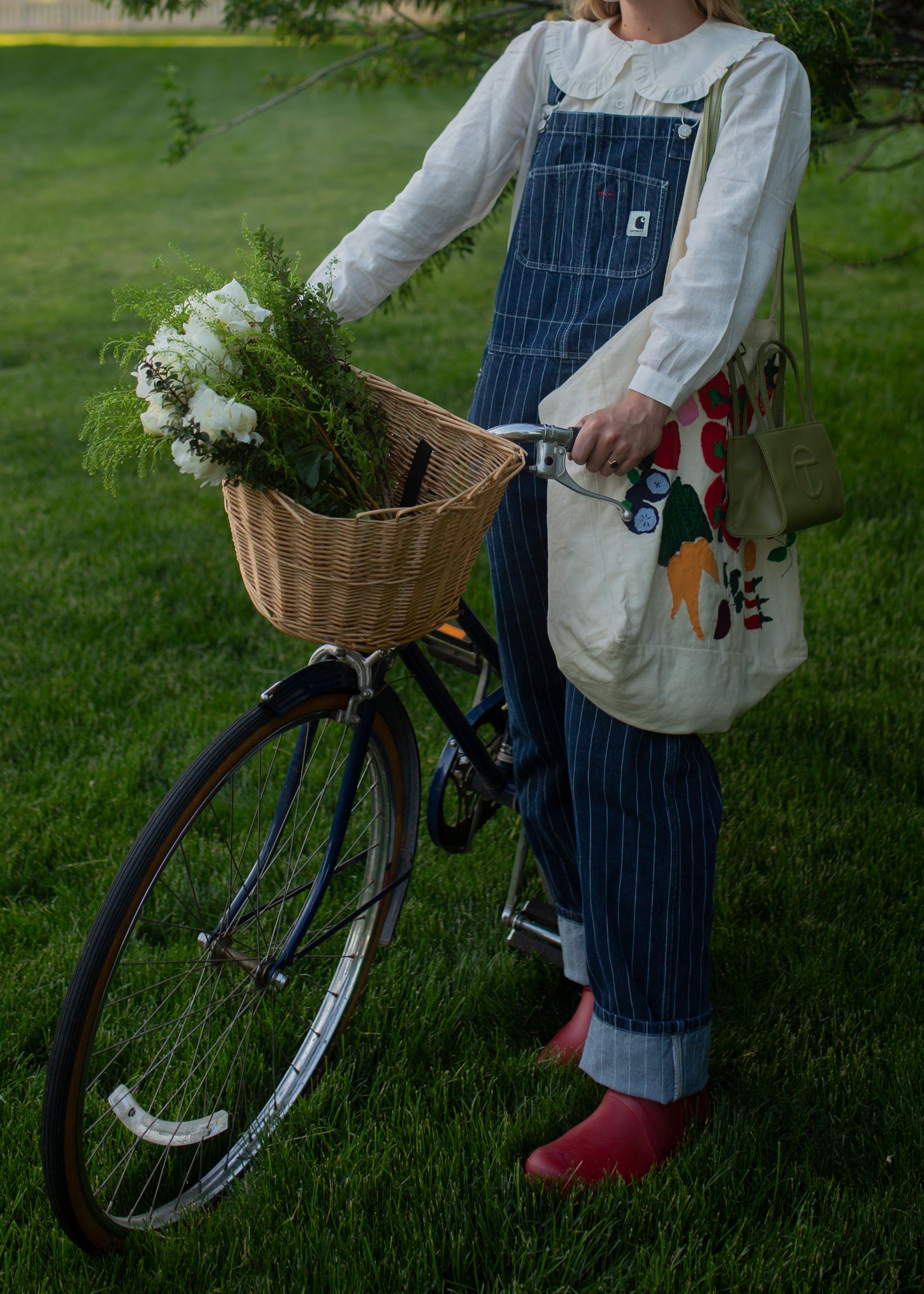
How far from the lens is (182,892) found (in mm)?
2668

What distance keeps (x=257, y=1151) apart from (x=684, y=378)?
58.1 inches

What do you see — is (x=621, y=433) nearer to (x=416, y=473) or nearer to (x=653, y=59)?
(x=416, y=473)

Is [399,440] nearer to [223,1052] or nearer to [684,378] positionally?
[684,378]

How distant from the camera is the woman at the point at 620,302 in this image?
67.8 inches

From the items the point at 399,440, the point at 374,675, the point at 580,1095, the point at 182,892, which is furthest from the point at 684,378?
the point at 182,892

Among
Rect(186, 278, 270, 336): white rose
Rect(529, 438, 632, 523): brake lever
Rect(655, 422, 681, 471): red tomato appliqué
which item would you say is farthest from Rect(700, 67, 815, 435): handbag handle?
Rect(186, 278, 270, 336): white rose

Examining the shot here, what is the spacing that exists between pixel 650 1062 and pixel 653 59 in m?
1.67

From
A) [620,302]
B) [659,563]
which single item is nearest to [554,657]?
[659,563]

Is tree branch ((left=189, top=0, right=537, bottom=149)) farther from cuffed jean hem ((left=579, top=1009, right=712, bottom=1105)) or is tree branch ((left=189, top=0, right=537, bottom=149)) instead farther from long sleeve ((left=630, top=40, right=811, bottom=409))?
cuffed jean hem ((left=579, top=1009, right=712, bottom=1105))

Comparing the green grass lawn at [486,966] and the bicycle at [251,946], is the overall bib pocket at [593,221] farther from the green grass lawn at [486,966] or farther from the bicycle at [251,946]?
the green grass lawn at [486,966]

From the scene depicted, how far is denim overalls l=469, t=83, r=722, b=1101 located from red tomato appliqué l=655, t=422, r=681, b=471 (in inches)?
7.4

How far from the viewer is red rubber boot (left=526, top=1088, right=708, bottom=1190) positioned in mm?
1960

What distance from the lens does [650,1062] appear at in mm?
2035

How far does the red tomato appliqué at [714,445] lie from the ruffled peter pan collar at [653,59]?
498mm
